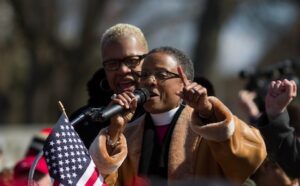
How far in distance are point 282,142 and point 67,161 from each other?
46.5 inches

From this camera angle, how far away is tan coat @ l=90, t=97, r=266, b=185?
5360 mm

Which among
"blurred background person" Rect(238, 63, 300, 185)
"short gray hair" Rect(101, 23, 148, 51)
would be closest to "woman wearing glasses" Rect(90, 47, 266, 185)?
"blurred background person" Rect(238, 63, 300, 185)

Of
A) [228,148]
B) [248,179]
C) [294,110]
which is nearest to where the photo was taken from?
[228,148]

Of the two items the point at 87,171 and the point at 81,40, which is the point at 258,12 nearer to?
the point at 81,40

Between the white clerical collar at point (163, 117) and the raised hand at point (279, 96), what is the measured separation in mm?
505

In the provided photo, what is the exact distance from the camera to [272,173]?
237 inches

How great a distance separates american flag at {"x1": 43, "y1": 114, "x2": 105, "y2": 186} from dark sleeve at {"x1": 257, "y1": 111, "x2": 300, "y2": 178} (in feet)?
3.24

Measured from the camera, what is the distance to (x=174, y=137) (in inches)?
227

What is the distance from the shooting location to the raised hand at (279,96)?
5.77m

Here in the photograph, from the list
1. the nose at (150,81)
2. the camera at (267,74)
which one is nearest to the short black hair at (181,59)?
the nose at (150,81)

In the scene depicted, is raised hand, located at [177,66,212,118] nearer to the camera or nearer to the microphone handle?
the microphone handle

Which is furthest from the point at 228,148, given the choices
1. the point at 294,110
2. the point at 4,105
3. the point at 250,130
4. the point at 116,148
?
the point at 4,105

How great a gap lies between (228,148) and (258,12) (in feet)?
56.5

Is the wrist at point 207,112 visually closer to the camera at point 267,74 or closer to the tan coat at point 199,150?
the tan coat at point 199,150
